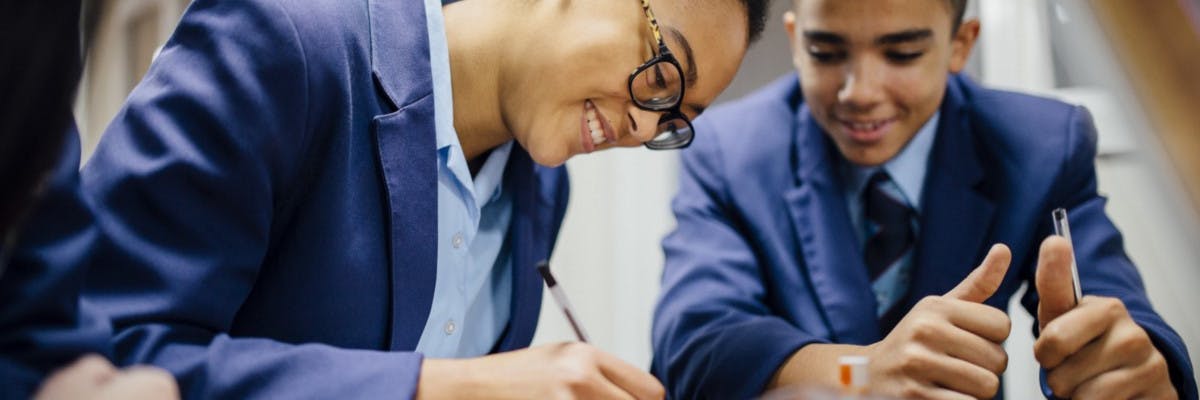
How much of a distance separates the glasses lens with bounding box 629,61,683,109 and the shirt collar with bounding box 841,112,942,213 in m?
0.28

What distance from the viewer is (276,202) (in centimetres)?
72

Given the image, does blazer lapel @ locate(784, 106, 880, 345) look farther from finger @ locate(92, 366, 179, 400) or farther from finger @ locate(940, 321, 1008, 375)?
finger @ locate(92, 366, 179, 400)

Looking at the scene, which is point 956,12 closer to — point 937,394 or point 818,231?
point 818,231

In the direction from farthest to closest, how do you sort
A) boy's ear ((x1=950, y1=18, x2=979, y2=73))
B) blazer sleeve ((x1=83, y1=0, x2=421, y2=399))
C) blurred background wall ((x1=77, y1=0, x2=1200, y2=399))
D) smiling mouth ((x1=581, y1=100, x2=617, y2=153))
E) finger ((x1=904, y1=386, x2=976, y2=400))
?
boy's ear ((x1=950, y1=18, x2=979, y2=73)) → smiling mouth ((x1=581, y1=100, x2=617, y2=153)) → finger ((x1=904, y1=386, x2=976, y2=400)) → blazer sleeve ((x1=83, y1=0, x2=421, y2=399)) → blurred background wall ((x1=77, y1=0, x2=1200, y2=399))

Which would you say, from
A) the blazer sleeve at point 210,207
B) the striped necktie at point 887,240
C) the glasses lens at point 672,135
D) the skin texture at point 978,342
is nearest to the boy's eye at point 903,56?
the skin texture at point 978,342

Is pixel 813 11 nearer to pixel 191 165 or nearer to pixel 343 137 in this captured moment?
pixel 343 137

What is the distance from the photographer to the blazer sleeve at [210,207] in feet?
2.06

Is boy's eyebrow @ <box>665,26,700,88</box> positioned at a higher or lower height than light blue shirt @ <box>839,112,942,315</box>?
higher

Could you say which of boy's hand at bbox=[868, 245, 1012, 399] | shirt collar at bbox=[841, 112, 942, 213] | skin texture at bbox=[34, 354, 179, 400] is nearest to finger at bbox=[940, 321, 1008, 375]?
boy's hand at bbox=[868, 245, 1012, 399]

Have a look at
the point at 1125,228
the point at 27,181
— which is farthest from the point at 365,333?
the point at 1125,228

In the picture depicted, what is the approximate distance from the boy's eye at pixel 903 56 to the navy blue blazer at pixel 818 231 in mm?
87

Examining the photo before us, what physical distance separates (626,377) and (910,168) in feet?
1.57

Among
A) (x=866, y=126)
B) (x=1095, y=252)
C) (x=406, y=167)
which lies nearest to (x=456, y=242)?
(x=406, y=167)

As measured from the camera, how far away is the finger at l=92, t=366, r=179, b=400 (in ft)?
1.42
